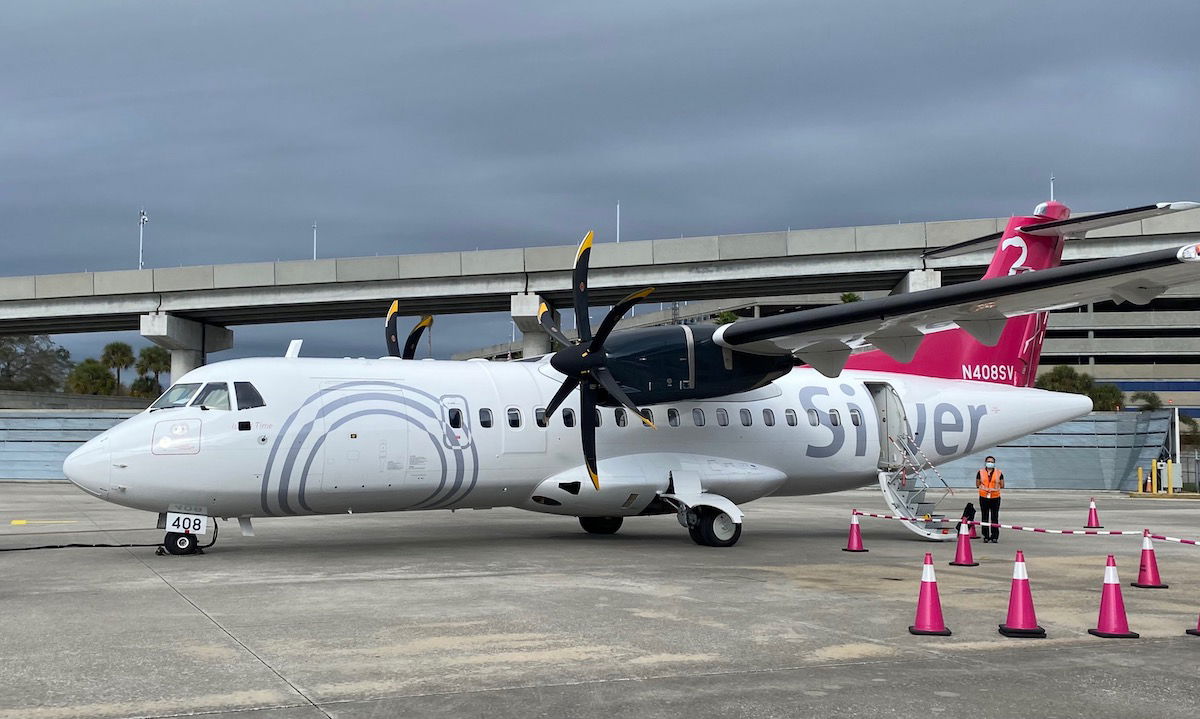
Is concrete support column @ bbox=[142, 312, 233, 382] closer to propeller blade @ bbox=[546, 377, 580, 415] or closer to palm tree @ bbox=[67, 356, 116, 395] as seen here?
propeller blade @ bbox=[546, 377, 580, 415]

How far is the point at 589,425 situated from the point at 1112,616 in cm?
875

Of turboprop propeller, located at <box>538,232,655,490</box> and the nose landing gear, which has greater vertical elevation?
turboprop propeller, located at <box>538,232,655,490</box>

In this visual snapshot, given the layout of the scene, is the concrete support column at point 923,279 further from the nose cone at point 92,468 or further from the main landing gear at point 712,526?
the nose cone at point 92,468

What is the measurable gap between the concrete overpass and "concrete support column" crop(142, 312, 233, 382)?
7 centimetres

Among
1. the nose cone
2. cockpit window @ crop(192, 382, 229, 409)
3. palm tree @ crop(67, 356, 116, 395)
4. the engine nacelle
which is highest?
palm tree @ crop(67, 356, 116, 395)

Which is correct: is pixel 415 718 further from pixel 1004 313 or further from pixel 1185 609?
pixel 1004 313

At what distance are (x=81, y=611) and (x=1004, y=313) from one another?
13.0 metres

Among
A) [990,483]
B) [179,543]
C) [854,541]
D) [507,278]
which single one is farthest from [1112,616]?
[507,278]

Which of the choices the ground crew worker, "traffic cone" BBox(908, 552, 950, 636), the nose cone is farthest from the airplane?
"traffic cone" BBox(908, 552, 950, 636)

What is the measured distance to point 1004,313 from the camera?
15.8 metres

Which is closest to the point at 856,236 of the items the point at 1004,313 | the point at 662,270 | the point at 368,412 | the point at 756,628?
the point at 662,270

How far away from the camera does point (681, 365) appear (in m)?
17.2

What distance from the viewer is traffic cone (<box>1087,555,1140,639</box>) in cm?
930

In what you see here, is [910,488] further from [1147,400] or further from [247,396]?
[1147,400]
